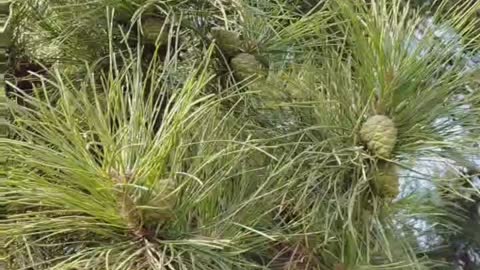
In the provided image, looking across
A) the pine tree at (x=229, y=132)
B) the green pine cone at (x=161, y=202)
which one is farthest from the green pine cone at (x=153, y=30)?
the green pine cone at (x=161, y=202)

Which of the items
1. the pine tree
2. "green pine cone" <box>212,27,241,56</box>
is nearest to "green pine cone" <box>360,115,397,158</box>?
the pine tree

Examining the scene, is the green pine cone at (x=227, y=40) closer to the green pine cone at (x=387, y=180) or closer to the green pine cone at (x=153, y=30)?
the green pine cone at (x=153, y=30)

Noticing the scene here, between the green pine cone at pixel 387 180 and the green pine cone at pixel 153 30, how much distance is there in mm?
172

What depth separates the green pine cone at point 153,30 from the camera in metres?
0.60

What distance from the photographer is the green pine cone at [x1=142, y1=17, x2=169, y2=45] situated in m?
0.60

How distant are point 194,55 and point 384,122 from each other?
157 mm

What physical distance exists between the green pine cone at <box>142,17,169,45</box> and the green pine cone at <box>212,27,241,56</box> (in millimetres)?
39

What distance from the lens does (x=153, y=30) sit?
0.60 metres

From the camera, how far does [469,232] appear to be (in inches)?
40.8

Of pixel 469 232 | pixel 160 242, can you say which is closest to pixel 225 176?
pixel 160 242

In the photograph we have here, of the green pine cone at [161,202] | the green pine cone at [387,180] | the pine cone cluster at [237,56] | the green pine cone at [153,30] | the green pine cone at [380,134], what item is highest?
the green pine cone at [153,30]

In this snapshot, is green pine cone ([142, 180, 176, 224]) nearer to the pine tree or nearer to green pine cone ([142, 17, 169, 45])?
the pine tree

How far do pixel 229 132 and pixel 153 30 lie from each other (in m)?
0.10

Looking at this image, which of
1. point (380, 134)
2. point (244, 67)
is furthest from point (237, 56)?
point (380, 134)
